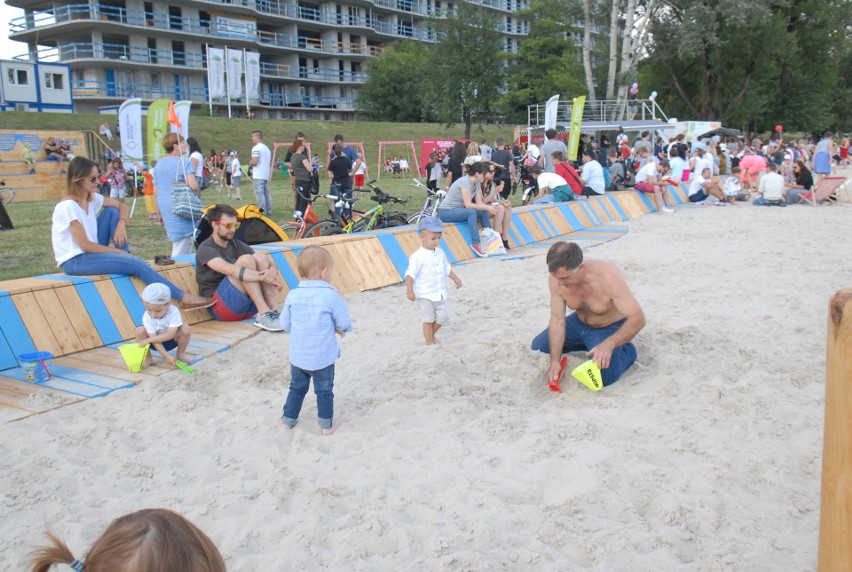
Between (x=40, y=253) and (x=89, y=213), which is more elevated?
(x=89, y=213)

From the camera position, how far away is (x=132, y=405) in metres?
4.73

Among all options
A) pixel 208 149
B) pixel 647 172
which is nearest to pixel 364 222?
pixel 647 172

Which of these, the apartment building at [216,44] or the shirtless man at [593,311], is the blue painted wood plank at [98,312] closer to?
the shirtless man at [593,311]

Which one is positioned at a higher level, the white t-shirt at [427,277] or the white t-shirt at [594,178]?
the white t-shirt at [594,178]

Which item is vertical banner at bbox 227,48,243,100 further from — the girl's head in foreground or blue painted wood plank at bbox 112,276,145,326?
the girl's head in foreground

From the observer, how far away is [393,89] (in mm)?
54844

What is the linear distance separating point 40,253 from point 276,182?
18160 millimetres

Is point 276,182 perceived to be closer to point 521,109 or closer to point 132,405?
point 132,405

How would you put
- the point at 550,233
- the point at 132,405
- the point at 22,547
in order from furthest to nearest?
1. the point at 550,233
2. the point at 132,405
3. the point at 22,547

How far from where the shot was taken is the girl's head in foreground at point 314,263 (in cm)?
426

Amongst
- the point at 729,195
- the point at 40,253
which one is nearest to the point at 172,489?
the point at 40,253

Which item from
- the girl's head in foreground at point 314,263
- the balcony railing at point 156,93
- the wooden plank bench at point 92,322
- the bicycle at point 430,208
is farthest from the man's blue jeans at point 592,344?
the balcony railing at point 156,93

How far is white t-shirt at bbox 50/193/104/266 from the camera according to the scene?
5.92 metres

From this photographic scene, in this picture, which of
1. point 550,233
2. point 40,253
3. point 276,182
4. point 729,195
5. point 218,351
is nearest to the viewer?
point 218,351
